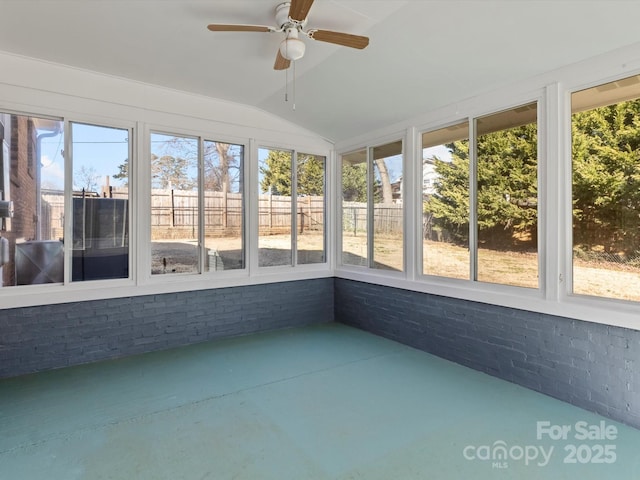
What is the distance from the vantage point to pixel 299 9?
2.28 metres

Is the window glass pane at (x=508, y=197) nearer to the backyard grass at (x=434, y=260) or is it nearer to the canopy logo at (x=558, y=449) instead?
the backyard grass at (x=434, y=260)

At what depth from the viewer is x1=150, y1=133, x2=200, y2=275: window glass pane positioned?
4.35 metres

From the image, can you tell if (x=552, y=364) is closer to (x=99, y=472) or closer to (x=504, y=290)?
(x=504, y=290)

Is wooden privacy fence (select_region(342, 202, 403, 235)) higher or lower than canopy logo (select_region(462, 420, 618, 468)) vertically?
higher

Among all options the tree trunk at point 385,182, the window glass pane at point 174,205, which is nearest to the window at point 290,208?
the window glass pane at point 174,205

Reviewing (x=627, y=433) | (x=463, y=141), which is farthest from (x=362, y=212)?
(x=627, y=433)

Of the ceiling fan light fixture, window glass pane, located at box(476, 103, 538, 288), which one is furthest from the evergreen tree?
the ceiling fan light fixture

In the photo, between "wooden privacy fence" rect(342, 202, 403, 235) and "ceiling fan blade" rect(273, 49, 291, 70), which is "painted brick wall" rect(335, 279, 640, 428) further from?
"ceiling fan blade" rect(273, 49, 291, 70)

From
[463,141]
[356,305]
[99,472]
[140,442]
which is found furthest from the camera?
[356,305]

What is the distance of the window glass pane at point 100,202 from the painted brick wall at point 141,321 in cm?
42

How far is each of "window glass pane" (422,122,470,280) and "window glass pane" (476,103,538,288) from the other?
0.18m

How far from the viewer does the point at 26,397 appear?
123 inches

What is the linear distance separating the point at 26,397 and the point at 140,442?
1.44m

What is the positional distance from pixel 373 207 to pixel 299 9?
10.6 feet
